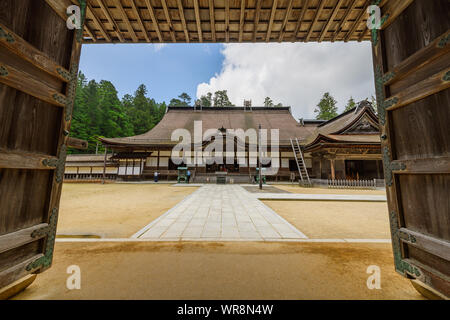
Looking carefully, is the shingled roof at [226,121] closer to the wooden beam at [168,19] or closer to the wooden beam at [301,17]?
the wooden beam at [168,19]

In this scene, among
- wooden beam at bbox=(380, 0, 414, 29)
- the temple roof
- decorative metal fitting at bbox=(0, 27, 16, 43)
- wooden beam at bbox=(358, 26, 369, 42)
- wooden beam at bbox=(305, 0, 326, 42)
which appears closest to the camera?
decorative metal fitting at bbox=(0, 27, 16, 43)

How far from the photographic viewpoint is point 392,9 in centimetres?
184

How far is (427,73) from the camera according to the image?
1.48 m

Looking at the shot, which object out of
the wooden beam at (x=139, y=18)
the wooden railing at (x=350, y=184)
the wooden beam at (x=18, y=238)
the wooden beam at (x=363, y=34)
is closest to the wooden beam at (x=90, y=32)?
the wooden beam at (x=139, y=18)

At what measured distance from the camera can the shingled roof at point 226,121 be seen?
18531mm

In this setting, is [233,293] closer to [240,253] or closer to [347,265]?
[240,253]

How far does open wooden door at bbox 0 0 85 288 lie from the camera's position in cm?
136

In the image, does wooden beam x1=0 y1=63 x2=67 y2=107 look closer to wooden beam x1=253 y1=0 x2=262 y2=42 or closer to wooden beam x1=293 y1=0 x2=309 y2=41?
wooden beam x1=253 y1=0 x2=262 y2=42

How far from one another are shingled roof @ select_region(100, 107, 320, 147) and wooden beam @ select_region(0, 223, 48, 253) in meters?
15.6

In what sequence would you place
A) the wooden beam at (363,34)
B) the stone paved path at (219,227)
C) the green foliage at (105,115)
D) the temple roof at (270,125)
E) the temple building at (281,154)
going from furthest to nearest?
the green foliage at (105,115)
the temple roof at (270,125)
the temple building at (281,154)
the stone paved path at (219,227)
the wooden beam at (363,34)

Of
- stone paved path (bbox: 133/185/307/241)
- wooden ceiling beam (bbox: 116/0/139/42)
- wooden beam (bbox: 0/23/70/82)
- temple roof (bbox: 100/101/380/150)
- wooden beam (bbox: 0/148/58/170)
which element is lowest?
stone paved path (bbox: 133/185/307/241)

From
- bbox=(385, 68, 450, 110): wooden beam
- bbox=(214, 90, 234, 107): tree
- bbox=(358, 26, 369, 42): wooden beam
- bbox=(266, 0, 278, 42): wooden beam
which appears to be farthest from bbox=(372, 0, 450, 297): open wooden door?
bbox=(214, 90, 234, 107): tree

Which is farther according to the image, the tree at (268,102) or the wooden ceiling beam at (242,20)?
the tree at (268,102)

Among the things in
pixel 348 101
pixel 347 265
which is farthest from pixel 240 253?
pixel 348 101
